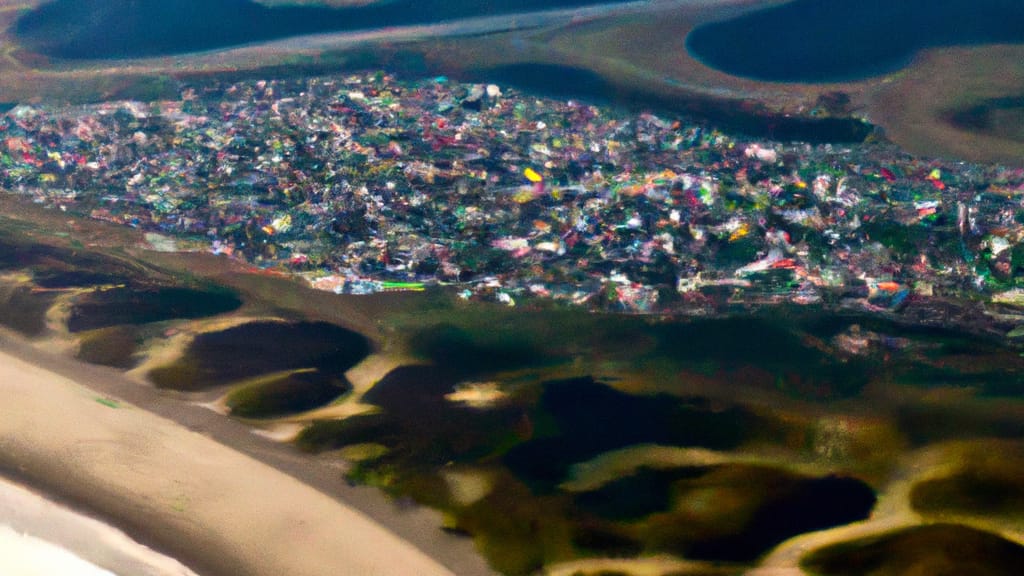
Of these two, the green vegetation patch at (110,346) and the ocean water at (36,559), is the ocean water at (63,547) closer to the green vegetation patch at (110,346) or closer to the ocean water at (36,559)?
the ocean water at (36,559)

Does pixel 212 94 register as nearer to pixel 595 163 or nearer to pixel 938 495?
pixel 595 163

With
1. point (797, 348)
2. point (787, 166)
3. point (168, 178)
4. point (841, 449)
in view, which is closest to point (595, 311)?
point (797, 348)

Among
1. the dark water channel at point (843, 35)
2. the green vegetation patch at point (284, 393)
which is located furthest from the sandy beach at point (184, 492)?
the dark water channel at point (843, 35)

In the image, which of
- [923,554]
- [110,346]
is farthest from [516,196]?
[923,554]

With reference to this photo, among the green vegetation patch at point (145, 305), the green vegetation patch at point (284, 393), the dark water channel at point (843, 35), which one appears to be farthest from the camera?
the dark water channel at point (843, 35)

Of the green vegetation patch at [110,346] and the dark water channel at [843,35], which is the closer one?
the green vegetation patch at [110,346]

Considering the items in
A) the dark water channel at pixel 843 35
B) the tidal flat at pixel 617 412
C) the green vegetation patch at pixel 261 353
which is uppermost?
the dark water channel at pixel 843 35
